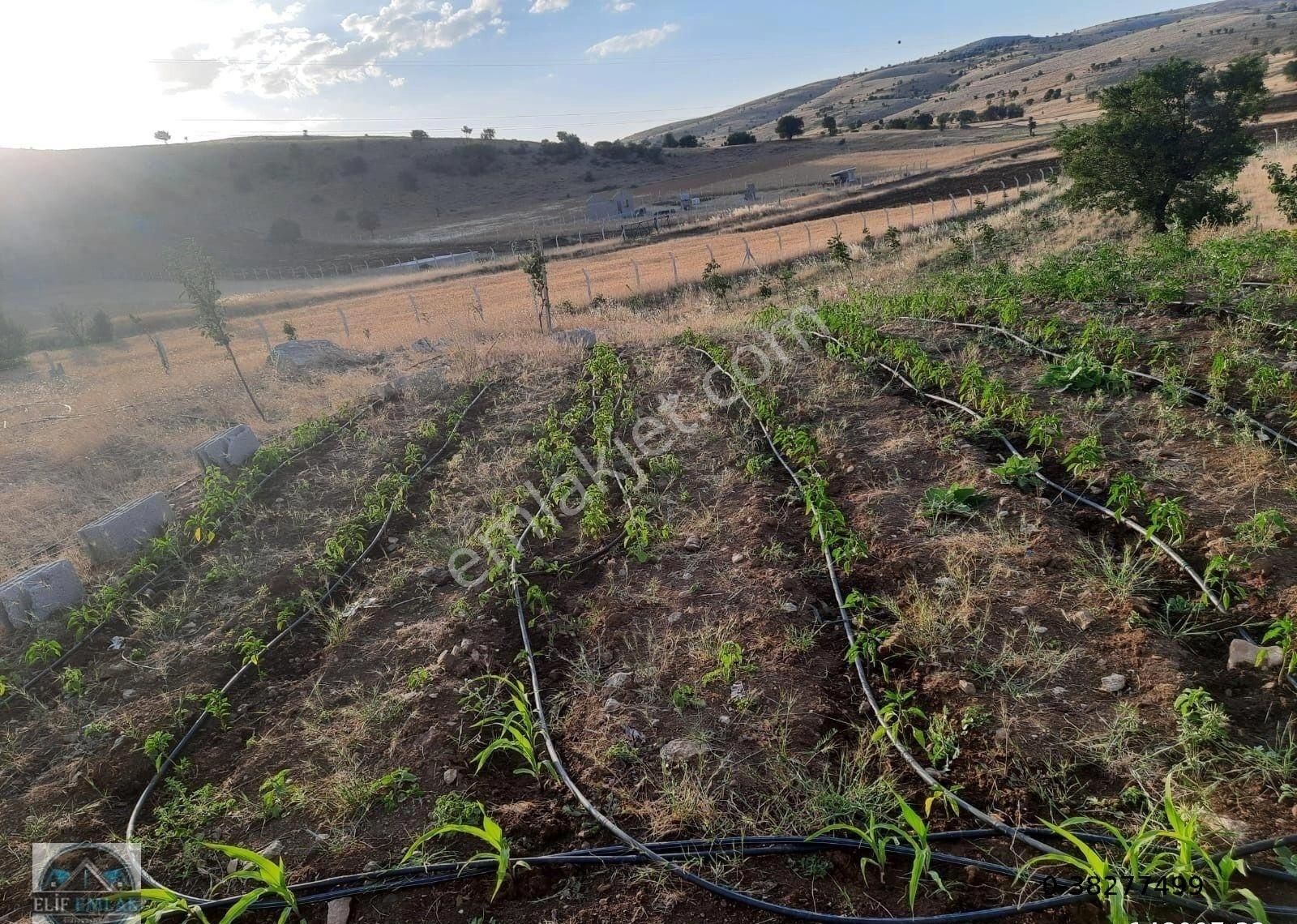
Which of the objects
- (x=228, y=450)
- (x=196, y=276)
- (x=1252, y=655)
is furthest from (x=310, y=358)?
(x=1252, y=655)

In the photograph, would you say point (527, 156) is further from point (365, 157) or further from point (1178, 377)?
point (1178, 377)

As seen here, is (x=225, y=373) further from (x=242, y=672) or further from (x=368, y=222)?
(x=368, y=222)

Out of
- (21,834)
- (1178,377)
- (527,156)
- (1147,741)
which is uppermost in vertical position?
(527,156)

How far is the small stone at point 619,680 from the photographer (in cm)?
408

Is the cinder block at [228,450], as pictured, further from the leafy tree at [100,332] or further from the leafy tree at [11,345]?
the leafy tree at [100,332]

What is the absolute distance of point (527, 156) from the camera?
79.2m

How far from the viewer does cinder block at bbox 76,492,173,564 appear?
6.89 metres

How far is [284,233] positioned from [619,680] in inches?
2760

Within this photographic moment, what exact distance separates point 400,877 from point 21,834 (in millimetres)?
2505

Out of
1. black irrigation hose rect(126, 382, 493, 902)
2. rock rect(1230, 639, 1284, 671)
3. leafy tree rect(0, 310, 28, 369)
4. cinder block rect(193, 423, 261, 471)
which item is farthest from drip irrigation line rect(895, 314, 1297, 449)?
leafy tree rect(0, 310, 28, 369)

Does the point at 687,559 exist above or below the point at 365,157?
below

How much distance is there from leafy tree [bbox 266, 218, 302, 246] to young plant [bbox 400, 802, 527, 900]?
228ft

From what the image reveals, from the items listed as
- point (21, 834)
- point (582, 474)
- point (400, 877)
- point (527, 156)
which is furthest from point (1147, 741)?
point (527, 156)

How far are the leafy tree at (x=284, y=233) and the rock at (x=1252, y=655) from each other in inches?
2791
